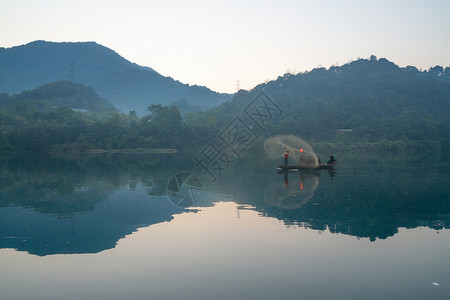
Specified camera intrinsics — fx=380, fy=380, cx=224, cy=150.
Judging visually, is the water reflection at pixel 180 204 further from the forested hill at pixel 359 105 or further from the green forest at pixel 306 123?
the forested hill at pixel 359 105

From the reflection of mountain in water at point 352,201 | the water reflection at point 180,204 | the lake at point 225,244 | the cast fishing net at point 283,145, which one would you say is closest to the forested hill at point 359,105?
the cast fishing net at point 283,145

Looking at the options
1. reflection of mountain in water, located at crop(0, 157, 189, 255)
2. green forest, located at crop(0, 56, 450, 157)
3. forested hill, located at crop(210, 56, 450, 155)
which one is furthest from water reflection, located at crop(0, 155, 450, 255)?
forested hill, located at crop(210, 56, 450, 155)

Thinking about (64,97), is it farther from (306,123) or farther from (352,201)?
(352,201)

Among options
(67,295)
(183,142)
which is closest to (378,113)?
(183,142)

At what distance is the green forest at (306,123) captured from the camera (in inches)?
3807

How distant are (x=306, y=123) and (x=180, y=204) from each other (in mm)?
99329

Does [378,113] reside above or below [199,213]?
above

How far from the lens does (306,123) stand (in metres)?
116

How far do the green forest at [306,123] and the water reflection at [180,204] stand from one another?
6631 cm

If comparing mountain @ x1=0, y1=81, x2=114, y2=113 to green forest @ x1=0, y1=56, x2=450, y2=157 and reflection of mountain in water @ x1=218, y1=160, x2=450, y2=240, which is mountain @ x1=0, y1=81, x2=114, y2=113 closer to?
green forest @ x1=0, y1=56, x2=450, y2=157

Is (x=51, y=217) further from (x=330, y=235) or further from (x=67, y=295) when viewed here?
(x=330, y=235)

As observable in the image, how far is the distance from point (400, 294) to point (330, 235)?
17.2 ft

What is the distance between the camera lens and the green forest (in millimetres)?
96688

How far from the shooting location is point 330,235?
47.6 ft
